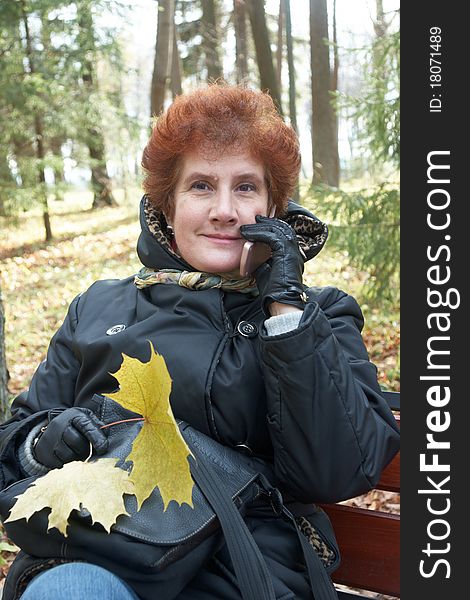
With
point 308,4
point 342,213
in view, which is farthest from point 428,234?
A: point 308,4

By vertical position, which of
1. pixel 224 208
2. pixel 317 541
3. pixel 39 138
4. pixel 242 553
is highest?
pixel 39 138

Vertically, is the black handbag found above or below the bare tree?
below

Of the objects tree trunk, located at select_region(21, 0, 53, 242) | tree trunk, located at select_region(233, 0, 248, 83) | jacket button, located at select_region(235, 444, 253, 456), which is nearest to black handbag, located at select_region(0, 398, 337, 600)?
jacket button, located at select_region(235, 444, 253, 456)

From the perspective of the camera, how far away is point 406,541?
6.40 feet

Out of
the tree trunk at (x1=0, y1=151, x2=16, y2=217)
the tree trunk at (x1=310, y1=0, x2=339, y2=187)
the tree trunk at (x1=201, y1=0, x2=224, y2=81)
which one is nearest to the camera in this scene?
the tree trunk at (x1=310, y1=0, x2=339, y2=187)

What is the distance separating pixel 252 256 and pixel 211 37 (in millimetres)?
11698

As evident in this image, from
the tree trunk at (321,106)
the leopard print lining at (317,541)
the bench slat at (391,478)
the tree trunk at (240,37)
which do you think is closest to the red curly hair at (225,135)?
the bench slat at (391,478)

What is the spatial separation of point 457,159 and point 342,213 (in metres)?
4.04

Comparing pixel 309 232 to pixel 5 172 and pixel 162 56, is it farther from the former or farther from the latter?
pixel 5 172

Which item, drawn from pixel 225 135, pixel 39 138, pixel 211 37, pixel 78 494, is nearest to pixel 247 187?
pixel 225 135

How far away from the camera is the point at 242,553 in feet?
5.68

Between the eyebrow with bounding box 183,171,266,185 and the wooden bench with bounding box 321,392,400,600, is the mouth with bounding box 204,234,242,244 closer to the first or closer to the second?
the eyebrow with bounding box 183,171,266,185

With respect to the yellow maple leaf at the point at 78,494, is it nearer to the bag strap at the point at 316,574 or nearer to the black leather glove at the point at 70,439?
the black leather glove at the point at 70,439

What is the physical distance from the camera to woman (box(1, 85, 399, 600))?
1.86m
